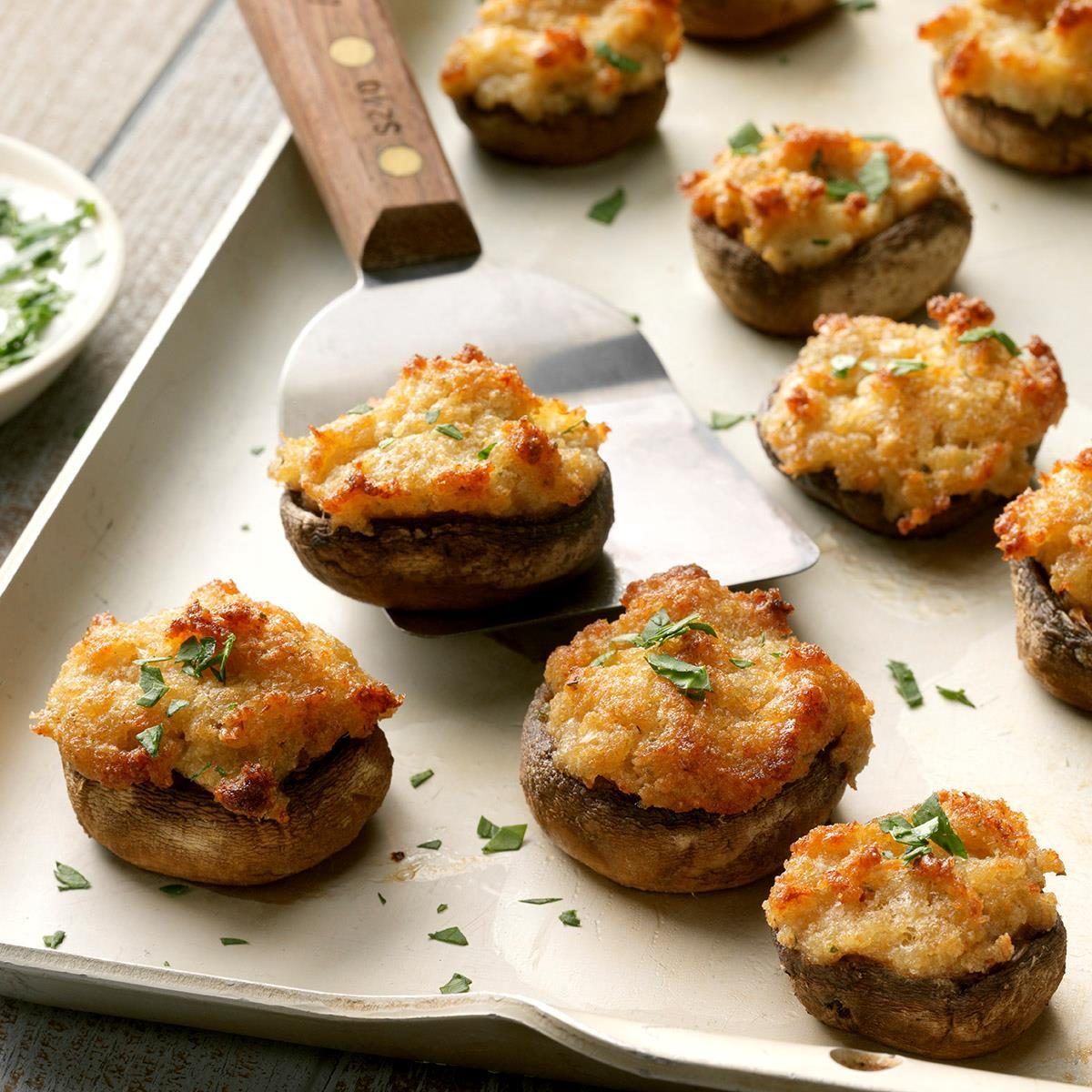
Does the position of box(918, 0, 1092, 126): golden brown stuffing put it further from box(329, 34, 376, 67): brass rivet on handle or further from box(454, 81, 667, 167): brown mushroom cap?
box(329, 34, 376, 67): brass rivet on handle

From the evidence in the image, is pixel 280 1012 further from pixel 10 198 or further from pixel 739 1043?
pixel 10 198

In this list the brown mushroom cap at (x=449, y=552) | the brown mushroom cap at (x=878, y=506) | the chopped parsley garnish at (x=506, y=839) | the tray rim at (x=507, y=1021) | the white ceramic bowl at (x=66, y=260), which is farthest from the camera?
the white ceramic bowl at (x=66, y=260)

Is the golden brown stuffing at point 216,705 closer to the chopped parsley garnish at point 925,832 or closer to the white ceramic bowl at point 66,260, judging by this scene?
the chopped parsley garnish at point 925,832

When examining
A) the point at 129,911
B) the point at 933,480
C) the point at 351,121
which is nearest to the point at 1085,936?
the point at 933,480

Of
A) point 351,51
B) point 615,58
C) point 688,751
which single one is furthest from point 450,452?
point 615,58

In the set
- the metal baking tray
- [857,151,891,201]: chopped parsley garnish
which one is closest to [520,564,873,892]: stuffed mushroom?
the metal baking tray

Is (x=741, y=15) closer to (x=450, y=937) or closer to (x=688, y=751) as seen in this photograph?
(x=688, y=751)

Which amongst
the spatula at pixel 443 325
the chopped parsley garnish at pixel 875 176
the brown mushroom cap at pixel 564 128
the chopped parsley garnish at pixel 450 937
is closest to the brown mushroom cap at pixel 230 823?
the chopped parsley garnish at pixel 450 937
